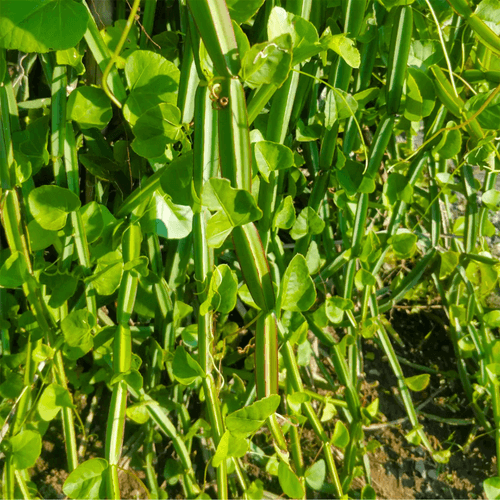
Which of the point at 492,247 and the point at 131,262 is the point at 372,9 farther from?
the point at 492,247

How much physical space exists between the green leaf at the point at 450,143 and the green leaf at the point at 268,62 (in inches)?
10.4

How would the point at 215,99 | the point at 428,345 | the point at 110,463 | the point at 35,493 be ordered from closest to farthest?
the point at 215,99, the point at 110,463, the point at 35,493, the point at 428,345

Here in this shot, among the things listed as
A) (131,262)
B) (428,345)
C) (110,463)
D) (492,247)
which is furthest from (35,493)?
(492,247)

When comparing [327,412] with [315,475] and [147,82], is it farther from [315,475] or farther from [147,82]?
[147,82]

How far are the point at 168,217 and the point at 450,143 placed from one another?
0.29 m

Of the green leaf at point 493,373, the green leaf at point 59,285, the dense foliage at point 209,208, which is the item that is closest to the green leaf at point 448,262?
the dense foliage at point 209,208

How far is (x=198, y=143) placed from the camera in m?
0.32

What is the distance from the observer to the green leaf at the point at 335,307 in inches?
20.5

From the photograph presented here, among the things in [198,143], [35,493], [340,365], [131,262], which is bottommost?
[35,493]

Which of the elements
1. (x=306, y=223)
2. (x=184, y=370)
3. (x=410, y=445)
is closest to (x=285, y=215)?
(x=306, y=223)

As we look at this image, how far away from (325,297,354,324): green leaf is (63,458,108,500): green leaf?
0.25 meters

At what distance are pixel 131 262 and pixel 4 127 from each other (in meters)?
0.15

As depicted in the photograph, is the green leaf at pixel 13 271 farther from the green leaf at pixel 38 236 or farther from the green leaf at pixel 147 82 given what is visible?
the green leaf at pixel 147 82

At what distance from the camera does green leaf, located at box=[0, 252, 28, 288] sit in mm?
422
